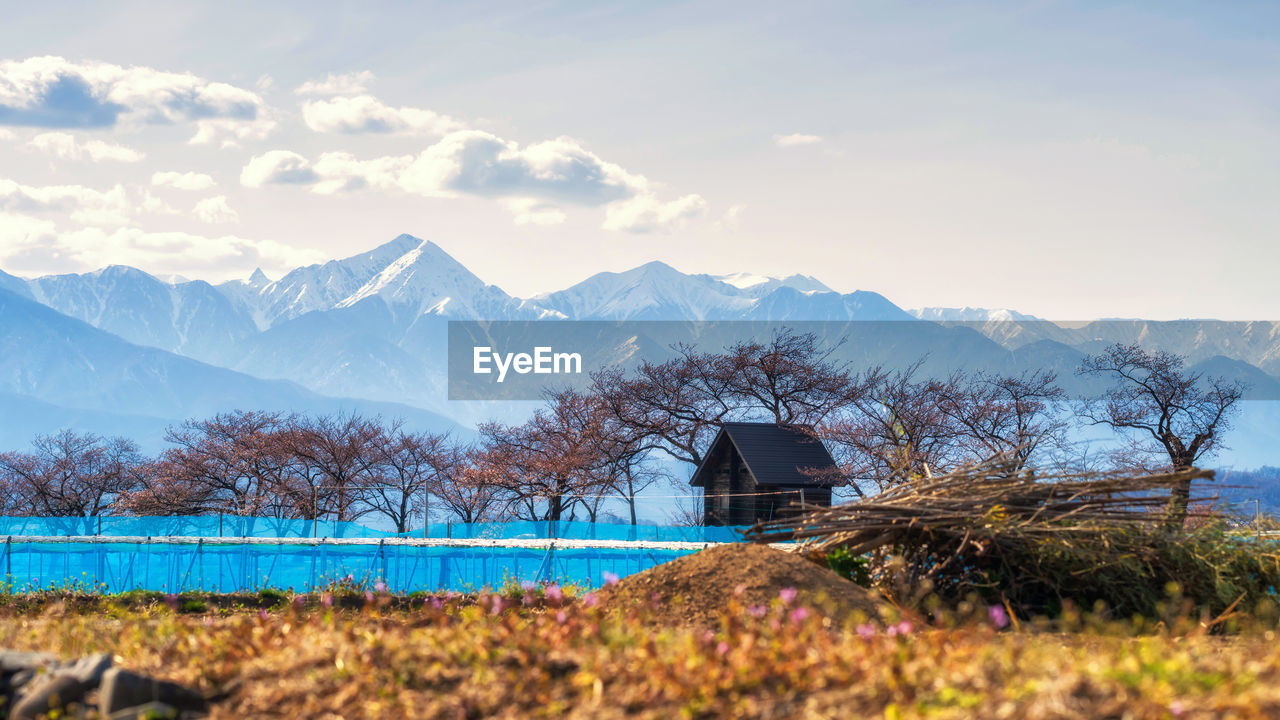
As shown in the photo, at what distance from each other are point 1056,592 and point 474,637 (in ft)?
23.3

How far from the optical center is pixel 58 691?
5.96 meters

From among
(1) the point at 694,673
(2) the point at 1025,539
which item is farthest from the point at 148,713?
(2) the point at 1025,539

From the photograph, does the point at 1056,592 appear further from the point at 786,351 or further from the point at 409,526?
the point at 409,526

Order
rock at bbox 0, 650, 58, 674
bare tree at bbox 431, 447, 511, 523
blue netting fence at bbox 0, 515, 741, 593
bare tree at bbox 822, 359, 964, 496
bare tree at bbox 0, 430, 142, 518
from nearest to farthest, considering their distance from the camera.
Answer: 1. rock at bbox 0, 650, 58, 674
2. blue netting fence at bbox 0, 515, 741, 593
3. bare tree at bbox 822, 359, 964, 496
4. bare tree at bbox 431, 447, 511, 523
5. bare tree at bbox 0, 430, 142, 518

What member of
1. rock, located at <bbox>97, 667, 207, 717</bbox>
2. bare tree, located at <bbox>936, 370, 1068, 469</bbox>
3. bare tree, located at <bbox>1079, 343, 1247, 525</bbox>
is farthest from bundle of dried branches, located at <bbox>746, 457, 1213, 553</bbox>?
bare tree, located at <bbox>1079, 343, 1247, 525</bbox>

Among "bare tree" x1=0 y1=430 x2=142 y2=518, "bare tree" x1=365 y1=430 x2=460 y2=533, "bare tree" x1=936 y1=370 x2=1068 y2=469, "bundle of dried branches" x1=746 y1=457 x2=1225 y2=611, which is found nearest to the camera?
"bundle of dried branches" x1=746 y1=457 x2=1225 y2=611

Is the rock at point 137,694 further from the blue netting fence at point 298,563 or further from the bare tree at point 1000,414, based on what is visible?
the bare tree at point 1000,414

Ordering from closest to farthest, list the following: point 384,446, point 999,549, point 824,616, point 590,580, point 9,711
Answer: point 9,711 → point 824,616 → point 999,549 → point 590,580 → point 384,446

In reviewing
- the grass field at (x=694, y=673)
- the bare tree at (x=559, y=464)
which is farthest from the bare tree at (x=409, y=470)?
the grass field at (x=694, y=673)

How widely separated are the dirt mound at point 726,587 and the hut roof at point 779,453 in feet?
70.3

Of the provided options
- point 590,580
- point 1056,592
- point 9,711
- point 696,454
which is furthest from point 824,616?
point 696,454

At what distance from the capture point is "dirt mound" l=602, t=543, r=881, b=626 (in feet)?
31.6

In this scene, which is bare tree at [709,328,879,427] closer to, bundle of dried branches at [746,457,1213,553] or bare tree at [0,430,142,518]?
bare tree at [0,430,142,518]

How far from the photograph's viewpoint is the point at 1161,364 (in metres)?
37.6
